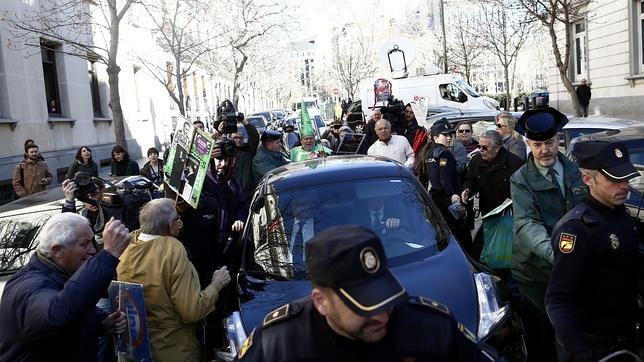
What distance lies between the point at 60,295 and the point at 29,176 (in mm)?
8881

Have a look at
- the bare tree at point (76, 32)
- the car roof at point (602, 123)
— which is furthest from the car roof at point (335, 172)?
the bare tree at point (76, 32)

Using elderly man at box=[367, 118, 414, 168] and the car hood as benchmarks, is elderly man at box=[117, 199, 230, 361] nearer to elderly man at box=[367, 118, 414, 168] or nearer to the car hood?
the car hood

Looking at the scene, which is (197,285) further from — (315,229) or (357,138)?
(357,138)

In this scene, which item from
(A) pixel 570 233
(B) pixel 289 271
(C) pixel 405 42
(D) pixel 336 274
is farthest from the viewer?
(C) pixel 405 42

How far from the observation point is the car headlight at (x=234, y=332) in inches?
146

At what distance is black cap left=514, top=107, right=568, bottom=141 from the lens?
4047 millimetres

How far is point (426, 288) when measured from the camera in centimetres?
379

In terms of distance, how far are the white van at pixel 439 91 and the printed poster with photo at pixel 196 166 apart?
57.4 ft

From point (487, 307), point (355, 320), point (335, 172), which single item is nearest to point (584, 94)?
point (335, 172)

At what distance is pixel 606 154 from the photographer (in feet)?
9.57

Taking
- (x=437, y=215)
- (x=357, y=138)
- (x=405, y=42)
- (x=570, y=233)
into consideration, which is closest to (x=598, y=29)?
(x=405, y=42)

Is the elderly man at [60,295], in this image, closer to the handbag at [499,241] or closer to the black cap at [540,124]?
the black cap at [540,124]

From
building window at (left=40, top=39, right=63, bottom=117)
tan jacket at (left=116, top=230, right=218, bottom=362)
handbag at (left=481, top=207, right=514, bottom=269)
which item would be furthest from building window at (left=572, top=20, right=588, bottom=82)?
tan jacket at (left=116, top=230, right=218, bottom=362)

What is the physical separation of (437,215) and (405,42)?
54.4 feet
